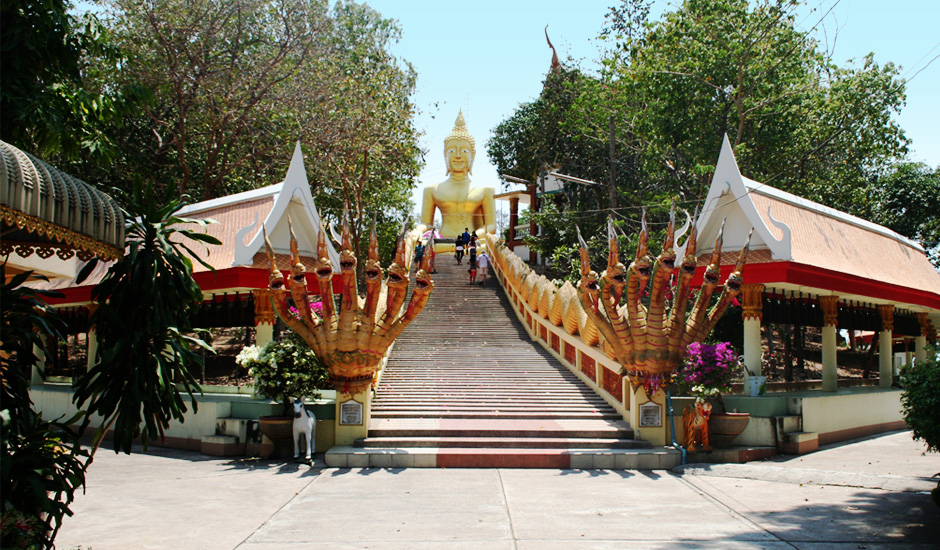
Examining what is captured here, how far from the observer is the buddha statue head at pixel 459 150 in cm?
2769

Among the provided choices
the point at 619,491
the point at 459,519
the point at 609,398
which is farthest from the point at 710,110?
the point at 459,519

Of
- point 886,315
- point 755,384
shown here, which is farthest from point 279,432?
point 886,315

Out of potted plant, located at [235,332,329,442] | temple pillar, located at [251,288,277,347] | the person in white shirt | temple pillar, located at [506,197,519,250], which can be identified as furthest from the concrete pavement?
temple pillar, located at [506,197,519,250]

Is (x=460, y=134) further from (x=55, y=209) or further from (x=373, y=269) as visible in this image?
(x=55, y=209)

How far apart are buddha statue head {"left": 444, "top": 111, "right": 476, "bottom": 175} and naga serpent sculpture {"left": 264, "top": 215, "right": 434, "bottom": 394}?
16.9 m

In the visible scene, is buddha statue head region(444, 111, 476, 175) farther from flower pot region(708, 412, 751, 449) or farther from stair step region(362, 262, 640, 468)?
flower pot region(708, 412, 751, 449)

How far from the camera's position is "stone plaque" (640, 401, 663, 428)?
37.6 feet

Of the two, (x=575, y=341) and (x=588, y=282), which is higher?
(x=588, y=282)

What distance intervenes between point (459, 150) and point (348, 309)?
1752cm

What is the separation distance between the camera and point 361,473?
33.7 feet

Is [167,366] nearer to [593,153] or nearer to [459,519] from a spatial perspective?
[459,519]

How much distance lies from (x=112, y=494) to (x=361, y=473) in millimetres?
3030

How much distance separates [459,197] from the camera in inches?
1086

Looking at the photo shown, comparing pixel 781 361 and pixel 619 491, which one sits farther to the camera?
pixel 781 361
